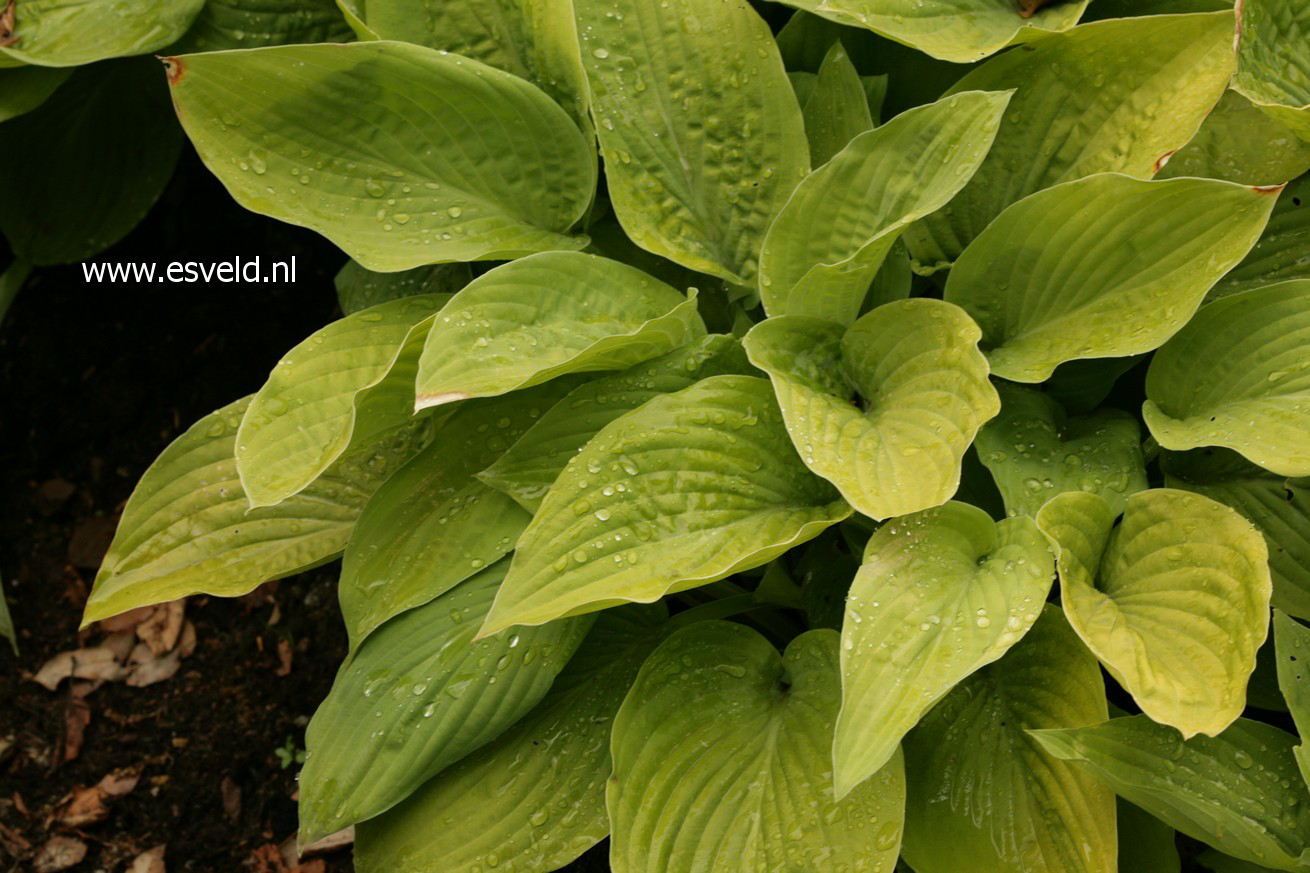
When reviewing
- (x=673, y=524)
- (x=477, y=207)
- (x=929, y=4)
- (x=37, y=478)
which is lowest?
(x=37, y=478)

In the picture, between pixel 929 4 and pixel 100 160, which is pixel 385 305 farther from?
pixel 100 160

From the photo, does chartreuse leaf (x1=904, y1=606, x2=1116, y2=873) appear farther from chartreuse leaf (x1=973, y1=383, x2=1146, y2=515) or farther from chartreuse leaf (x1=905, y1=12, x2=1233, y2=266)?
chartreuse leaf (x1=905, y1=12, x2=1233, y2=266)

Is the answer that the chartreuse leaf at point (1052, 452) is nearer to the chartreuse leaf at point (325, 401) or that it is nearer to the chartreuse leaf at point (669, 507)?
the chartreuse leaf at point (669, 507)

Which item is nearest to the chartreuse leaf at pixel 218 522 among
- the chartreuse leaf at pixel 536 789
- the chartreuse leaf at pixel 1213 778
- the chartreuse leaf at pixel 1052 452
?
the chartreuse leaf at pixel 536 789

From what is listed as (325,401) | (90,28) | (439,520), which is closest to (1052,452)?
(439,520)

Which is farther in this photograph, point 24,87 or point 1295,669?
point 24,87

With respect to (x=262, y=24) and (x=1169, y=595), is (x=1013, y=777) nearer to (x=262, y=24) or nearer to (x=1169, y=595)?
(x=1169, y=595)

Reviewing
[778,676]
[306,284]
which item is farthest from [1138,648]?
[306,284]
